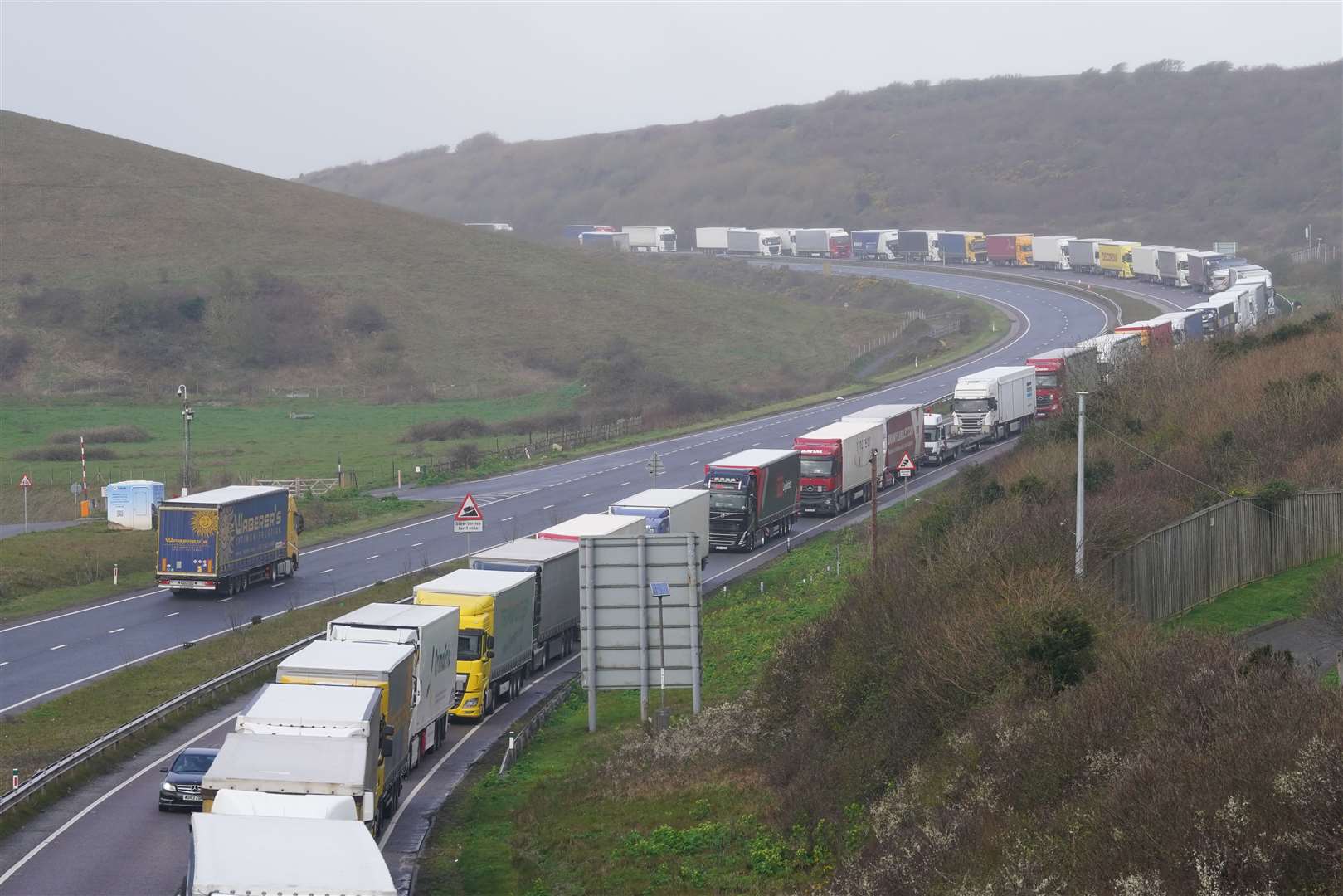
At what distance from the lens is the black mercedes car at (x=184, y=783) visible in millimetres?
25375

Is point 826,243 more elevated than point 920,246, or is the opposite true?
point 826,243

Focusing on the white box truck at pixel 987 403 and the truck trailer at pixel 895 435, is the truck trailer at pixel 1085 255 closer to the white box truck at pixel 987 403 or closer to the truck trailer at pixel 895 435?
the white box truck at pixel 987 403

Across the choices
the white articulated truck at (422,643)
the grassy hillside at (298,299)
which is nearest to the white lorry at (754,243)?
the grassy hillside at (298,299)

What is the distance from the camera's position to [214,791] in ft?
68.3

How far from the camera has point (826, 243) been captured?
178 meters

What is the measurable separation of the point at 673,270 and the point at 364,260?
47.4m

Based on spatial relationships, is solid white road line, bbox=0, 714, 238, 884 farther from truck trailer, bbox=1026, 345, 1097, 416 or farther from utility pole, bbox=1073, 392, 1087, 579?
truck trailer, bbox=1026, 345, 1097, 416

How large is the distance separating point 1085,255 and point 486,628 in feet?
400

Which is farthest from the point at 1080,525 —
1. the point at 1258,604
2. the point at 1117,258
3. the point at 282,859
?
the point at 1117,258

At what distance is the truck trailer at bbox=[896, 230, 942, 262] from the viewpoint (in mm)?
167875

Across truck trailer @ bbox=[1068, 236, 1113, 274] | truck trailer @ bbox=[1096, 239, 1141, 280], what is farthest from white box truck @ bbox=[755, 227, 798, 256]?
truck trailer @ bbox=[1096, 239, 1141, 280]

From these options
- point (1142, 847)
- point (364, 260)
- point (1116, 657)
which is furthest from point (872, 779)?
point (364, 260)

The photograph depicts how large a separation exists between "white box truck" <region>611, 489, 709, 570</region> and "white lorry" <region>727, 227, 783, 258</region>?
132858 millimetres

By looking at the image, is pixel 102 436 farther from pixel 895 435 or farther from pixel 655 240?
pixel 655 240
